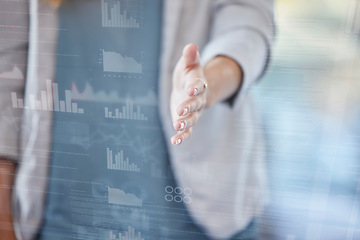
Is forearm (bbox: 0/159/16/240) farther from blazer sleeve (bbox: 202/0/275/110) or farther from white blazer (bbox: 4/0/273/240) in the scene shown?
blazer sleeve (bbox: 202/0/275/110)

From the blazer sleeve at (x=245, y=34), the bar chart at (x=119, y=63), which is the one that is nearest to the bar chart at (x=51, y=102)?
the bar chart at (x=119, y=63)

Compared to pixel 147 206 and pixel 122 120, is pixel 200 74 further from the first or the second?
pixel 147 206

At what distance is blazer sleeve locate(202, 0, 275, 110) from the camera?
67 cm

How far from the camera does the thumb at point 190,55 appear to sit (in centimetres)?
60

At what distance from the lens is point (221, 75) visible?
69 centimetres

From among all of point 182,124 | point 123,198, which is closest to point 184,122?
point 182,124

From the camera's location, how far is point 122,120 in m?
0.77

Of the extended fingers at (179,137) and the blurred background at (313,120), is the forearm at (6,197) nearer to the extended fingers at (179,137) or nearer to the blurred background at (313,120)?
the extended fingers at (179,137)

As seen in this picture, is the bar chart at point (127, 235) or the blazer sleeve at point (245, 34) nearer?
the blazer sleeve at point (245, 34)

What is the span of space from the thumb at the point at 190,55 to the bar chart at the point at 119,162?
0.98ft

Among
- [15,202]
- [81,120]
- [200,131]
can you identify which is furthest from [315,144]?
[15,202]

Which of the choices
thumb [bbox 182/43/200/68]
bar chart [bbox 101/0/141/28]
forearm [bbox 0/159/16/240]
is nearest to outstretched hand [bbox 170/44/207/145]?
thumb [bbox 182/43/200/68]

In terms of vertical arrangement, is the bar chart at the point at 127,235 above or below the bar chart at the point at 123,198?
below

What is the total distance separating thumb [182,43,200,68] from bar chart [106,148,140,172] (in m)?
0.30
